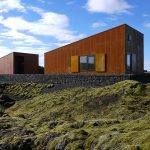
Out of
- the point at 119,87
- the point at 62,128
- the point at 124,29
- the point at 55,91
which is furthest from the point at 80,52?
the point at 62,128

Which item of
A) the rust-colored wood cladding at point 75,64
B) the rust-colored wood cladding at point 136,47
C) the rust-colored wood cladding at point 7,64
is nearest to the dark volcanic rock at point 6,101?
the rust-colored wood cladding at point 75,64

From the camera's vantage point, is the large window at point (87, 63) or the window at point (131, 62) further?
the large window at point (87, 63)

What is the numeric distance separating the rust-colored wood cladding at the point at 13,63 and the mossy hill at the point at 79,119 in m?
9.29

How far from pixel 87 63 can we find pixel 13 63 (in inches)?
488

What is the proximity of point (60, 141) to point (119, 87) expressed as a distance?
12444 mm

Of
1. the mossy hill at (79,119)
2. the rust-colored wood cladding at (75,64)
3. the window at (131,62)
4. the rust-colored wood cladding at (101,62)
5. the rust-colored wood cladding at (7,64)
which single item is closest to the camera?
the mossy hill at (79,119)

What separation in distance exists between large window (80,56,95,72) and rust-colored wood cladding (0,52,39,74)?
38.3 feet

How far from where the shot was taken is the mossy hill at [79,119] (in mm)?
12844

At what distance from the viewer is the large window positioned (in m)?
37.8

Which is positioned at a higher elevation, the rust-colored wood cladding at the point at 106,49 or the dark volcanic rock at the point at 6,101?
the rust-colored wood cladding at the point at 106,49

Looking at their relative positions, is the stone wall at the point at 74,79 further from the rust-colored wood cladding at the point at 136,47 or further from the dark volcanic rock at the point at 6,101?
the rust-colored wood cladding at the point at 136,47

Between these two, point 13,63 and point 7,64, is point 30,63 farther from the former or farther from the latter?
point 13,63

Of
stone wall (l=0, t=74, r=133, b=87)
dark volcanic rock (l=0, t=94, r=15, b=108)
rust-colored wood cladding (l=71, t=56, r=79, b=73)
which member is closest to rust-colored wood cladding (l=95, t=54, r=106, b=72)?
rust-colored wood cladding (l=71, t=56, r=79, b=73)

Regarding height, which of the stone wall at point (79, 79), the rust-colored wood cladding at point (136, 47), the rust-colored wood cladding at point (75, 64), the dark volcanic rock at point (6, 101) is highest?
the rust-colored wood cladding at point (136, 47)
